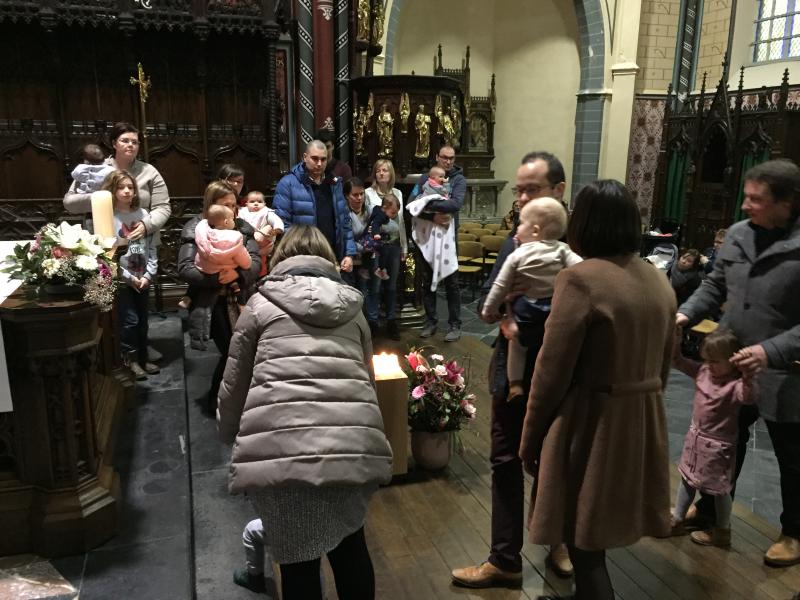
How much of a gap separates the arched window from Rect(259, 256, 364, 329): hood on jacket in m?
10.6

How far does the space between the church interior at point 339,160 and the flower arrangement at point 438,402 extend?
16 centimetres

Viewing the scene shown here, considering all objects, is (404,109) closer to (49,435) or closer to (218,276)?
(218,276)

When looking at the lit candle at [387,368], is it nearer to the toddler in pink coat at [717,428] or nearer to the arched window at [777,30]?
the toddler in pink coat at [717,428]

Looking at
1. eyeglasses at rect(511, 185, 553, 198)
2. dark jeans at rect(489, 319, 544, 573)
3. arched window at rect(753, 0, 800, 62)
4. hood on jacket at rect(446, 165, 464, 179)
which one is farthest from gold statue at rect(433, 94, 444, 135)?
arched window at rect(753, 0, 800, 62)

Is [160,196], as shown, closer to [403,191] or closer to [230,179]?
[230,179]

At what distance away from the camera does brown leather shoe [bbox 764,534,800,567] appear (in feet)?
9.56

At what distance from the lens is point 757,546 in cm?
309

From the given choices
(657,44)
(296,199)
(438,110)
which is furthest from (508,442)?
(657,44)

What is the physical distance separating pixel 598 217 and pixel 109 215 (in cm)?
272

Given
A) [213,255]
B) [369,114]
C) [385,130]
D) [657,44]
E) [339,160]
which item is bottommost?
[213,255]

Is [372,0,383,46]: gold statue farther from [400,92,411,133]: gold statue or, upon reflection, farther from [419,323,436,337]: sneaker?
[419,323,436,337]: sneaker

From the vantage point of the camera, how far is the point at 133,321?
4520 mm

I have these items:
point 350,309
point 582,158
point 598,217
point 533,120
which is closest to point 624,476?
point 598,217

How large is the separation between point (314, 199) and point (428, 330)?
205cm
